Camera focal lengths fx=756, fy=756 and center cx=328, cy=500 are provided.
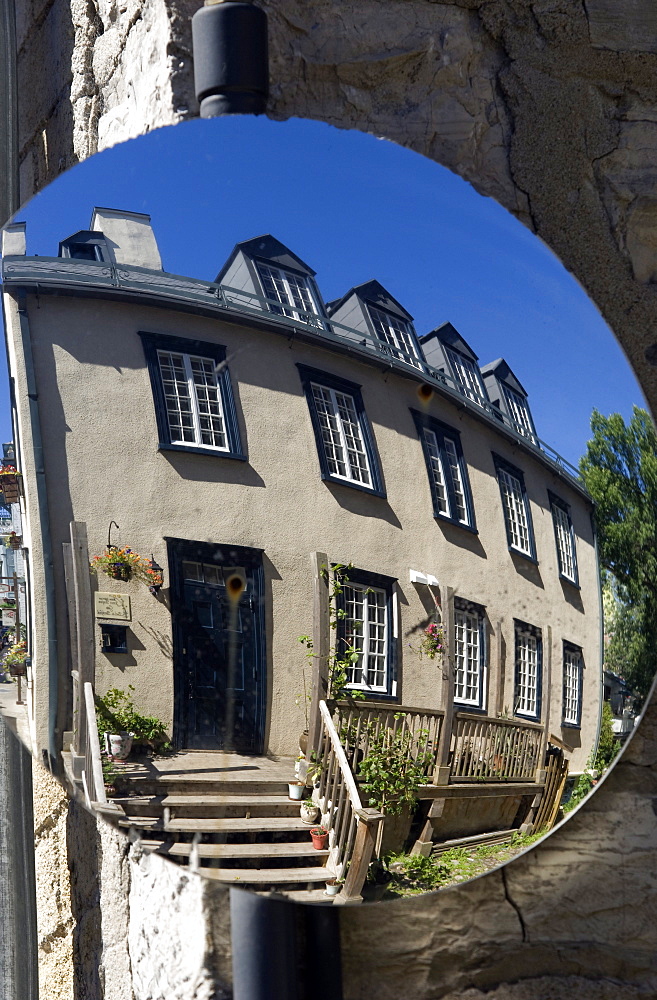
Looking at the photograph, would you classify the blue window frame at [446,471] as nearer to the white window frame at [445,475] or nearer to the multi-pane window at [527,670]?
the white window frame at [445,475]

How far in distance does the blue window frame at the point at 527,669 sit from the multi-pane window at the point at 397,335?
0.46 m

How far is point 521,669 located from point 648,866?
813mm

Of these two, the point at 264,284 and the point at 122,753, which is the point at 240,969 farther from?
the point at 264,284

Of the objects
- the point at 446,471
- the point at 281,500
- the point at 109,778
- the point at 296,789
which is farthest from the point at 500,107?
the point at 109,778

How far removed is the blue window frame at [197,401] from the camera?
47.1 inches

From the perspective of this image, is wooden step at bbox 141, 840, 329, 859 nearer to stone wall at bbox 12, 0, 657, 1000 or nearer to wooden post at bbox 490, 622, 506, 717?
wooden post at bbox 490, 622, 506, 717

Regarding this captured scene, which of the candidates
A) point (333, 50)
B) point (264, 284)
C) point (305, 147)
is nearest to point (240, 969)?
point (264, 284)

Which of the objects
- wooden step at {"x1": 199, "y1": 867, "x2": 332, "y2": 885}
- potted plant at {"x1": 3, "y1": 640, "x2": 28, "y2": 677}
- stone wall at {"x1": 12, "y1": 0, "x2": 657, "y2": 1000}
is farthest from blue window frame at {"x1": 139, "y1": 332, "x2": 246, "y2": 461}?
stone wall at {"x1": 12, "y1": 0, "x2": 657, "y2": 1000}

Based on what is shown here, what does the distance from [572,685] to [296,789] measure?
488mm

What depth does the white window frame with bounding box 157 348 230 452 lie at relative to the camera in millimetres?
1197

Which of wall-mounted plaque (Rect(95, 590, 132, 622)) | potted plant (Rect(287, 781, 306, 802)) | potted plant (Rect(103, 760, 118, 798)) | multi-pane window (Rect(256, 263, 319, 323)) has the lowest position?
potted plant (Rect(287, 781, 306, 802))

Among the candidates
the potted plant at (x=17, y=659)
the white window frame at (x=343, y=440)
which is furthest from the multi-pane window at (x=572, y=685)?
the potted plant at (x=17, y=659)

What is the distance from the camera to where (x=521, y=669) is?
1225 mm

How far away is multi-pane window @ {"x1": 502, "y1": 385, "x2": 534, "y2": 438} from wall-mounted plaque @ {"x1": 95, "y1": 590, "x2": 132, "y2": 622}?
2.26 ft
